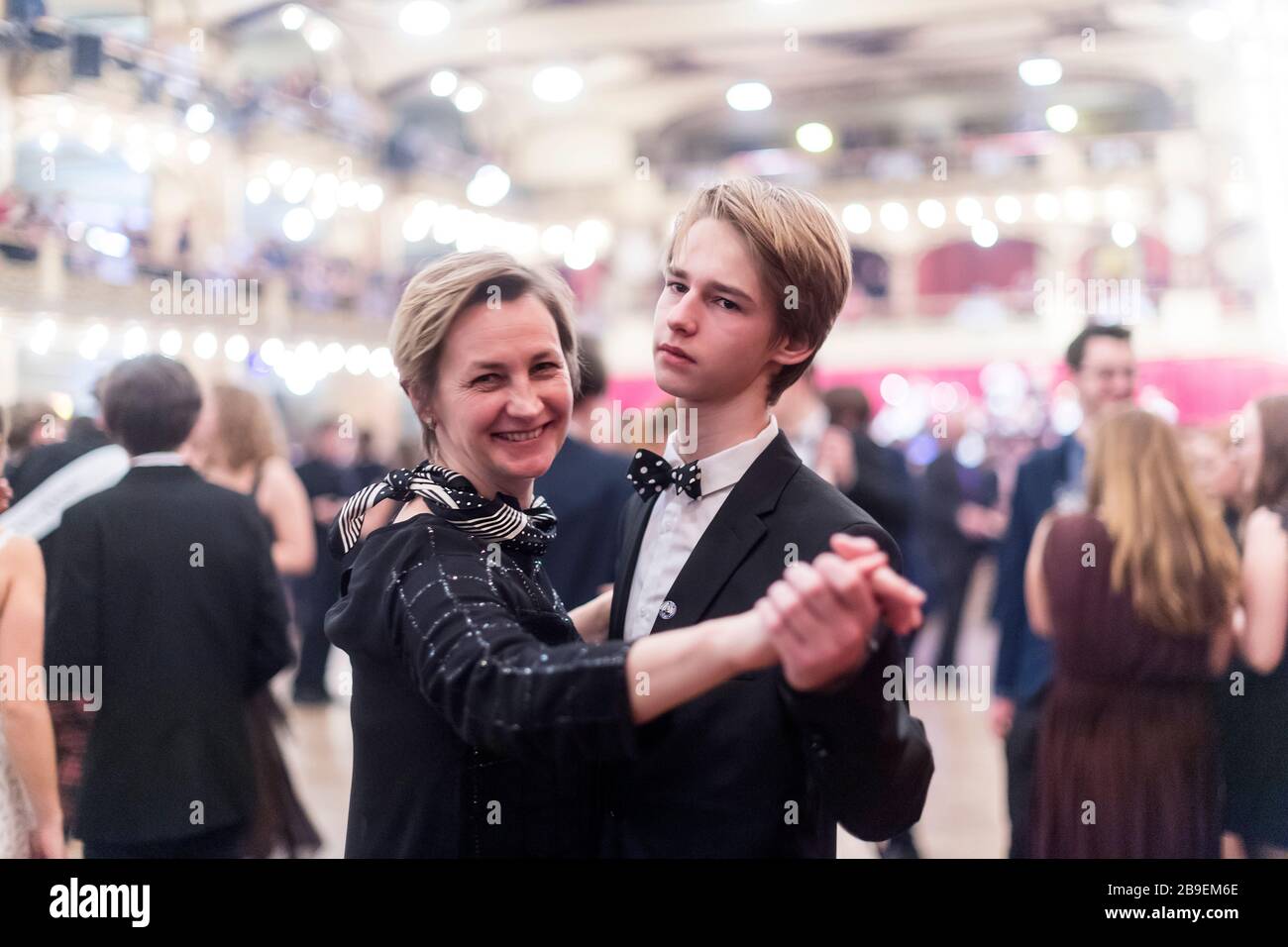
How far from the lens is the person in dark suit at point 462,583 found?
1.27 m

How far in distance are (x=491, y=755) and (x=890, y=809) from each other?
0.47m

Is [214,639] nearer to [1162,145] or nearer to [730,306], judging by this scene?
[730,306]

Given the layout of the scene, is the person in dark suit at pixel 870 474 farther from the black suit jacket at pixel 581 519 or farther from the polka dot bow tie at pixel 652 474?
the polka dot bow tie at pixel 652 474

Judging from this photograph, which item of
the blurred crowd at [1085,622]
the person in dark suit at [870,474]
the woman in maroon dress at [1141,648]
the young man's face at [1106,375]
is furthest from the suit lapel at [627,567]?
the person in dark suit at [870,474]

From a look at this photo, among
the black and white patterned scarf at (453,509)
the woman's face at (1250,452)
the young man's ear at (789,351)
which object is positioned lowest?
the black and white patterned scarf at (453,509)

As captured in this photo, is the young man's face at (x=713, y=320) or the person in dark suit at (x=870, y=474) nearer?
the young man's face at (x=713, y=320)

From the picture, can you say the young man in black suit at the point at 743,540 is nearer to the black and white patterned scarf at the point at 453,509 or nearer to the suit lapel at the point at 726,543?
the suit lapel at the point at 726,543

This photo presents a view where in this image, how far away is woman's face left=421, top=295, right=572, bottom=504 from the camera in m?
1.40

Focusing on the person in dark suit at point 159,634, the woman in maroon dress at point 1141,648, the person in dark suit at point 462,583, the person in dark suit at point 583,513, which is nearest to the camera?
the person in dark suit at point 462,583

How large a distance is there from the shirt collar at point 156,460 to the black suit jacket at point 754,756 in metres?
1.66

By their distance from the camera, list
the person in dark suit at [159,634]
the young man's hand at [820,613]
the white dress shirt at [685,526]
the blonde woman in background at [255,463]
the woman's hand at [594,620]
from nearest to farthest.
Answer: the young man's hand at [820,613]
the white dress shirt at [685,526]
the woman's hand at [594,620]
the person in dark suit at [159,634]
the blonde woman in background at [255,463]

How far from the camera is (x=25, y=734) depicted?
2379 millimetres

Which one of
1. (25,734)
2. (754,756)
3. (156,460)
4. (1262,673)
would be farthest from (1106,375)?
(25,734)

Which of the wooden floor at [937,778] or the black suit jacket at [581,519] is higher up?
the black suit jacket at [581,519]
